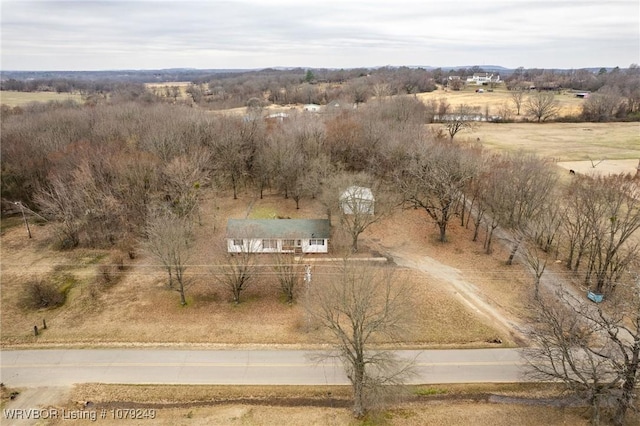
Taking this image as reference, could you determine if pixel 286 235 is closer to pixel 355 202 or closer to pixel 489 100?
pixel 355 202

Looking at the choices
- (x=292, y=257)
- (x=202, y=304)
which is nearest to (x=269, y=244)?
(x=292, y=257)

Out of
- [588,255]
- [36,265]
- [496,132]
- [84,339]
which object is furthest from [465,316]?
[496,132]

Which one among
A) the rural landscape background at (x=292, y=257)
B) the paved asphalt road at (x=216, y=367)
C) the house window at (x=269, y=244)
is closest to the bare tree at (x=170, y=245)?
the rural landscape background at (x=292, y=257)

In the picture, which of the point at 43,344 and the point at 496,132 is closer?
the point at 43,344

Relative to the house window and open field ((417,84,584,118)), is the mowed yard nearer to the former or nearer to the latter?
the house window

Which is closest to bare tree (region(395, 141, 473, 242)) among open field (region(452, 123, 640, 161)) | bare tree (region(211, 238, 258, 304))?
bare tree (region(211, 238, 258, 304))

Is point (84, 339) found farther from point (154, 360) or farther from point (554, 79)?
point (554, 79)

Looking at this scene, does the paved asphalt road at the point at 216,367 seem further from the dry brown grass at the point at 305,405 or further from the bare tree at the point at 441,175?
the bare tree at the point at 441,175
